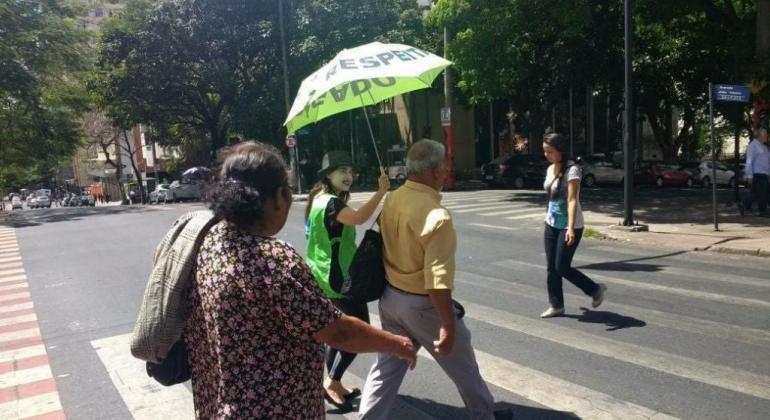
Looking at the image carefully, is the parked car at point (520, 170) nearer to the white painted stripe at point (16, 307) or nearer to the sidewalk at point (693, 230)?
the sidewalk at point (693, 230)

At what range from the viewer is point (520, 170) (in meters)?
26.3

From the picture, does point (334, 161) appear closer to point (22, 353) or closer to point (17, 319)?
point (22, 353)

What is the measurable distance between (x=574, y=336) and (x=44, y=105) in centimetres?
3360

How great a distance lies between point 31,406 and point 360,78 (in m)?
3.40

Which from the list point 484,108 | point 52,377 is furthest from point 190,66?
→ point 52,377

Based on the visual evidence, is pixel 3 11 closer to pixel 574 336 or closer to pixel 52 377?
pixel 52 377

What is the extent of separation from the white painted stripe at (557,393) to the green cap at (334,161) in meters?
1.93

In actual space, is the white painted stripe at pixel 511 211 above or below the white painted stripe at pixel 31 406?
above

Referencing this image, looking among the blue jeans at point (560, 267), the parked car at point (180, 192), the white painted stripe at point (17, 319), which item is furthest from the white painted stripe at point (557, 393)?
the parked car at point (180, 192)

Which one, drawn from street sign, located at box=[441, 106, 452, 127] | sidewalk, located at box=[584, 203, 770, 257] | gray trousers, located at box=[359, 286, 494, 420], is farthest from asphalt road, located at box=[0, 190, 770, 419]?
street sign, located at box=[441, 106, 452, 127]

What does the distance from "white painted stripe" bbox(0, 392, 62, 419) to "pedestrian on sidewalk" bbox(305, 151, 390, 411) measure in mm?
2114

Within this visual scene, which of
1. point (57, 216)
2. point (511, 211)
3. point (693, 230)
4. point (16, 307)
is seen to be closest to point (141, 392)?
point (16, 307)

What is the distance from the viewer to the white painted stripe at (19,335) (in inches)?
250

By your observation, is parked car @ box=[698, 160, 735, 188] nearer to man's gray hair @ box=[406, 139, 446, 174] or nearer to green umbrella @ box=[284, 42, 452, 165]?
green umbrella @ box=[284, 42, 452, 165]
